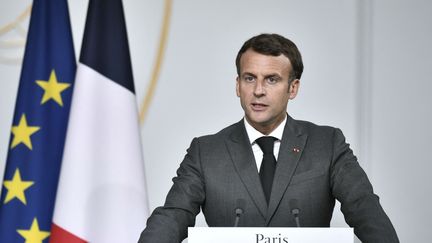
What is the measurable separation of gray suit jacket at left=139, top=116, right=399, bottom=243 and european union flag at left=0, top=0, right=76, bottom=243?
1.01 m

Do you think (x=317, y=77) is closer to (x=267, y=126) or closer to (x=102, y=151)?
(x=267, y=126)

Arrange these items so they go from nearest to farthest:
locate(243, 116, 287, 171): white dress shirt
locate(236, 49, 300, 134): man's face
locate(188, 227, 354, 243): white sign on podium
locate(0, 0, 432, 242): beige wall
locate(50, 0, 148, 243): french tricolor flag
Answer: locate(188, 227, 354, 243): white sign on podium < locate(236, 49, 300, 134): man's face < locate(243, 116, 287, 171): white dress shirt < locate(50, 0, 148, 243): french tricolor flag < locate(0, 0, 432, 242): beige wall

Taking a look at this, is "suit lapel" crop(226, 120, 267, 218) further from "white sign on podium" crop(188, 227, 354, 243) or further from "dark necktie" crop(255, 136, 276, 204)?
"white sign on podium" crop(188, 227, 354, 243)

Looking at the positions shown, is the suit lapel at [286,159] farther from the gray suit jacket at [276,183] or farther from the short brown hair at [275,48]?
the short brown hair at [275,48]

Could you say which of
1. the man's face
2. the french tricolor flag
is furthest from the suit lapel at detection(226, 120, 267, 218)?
the french tricolor flag

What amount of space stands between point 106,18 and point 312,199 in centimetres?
156

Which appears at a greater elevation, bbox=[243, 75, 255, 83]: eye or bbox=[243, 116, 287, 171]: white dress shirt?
bbox=[243, 75, 255, 83]: eye

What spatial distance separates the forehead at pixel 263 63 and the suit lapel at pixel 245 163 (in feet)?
0.90

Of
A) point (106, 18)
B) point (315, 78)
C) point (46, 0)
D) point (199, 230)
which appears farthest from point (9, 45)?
point (199, 230)

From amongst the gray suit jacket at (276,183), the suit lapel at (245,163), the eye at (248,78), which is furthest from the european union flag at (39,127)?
the eye at (248,78)

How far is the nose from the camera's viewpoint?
7.25 feet

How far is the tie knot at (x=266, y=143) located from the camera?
234 cm

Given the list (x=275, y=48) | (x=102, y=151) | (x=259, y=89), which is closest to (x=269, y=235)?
(x=259, y=89)

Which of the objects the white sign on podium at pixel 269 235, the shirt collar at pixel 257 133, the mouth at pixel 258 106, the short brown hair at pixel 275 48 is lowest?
the white sign on podium at pixel 269 235
